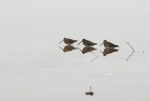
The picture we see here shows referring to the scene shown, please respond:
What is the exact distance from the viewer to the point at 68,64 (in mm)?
10117

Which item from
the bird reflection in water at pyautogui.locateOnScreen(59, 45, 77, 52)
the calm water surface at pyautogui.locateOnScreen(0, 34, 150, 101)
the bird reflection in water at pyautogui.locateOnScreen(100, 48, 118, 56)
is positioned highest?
the bird reflection in water at pyautogui.locateOnScreen(59, 45, 77, 52)

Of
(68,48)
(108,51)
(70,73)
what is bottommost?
(70,73)

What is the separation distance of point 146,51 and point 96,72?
3.04m

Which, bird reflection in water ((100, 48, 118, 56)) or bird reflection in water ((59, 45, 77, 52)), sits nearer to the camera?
bird reflection in water ((100, 48, 118, 56))

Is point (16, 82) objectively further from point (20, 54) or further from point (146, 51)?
point (146, 51)

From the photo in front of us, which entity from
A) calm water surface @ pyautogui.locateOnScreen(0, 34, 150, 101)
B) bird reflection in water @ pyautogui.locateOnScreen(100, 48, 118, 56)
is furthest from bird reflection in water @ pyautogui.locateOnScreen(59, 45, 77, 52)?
bird reflection in water @ pyautogui.locateOnScreen(100, 48, 118, 56)

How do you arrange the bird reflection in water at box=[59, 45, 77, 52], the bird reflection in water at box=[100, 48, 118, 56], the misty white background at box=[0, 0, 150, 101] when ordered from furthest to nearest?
the bird reflection in water at box=[59, 45, 77, 52] → the bird reflection in water at box=[100, 48, 118, 56] → the misty white background at box=[0, 0, 150, 101]

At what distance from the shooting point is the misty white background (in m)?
7.55

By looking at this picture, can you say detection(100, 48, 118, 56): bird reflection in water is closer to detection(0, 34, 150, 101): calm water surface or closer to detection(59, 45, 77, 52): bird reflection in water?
detection(0, 34, 150, 101): calm water surface

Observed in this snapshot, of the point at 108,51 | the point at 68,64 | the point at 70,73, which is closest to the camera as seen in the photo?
the point at 70,73

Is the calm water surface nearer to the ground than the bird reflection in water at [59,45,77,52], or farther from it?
nearer to the ground

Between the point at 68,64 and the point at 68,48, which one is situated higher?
the point at 68,48

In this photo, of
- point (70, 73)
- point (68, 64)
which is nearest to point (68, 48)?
point (68, 64)

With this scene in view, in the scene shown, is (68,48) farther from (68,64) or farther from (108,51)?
(68,64)
